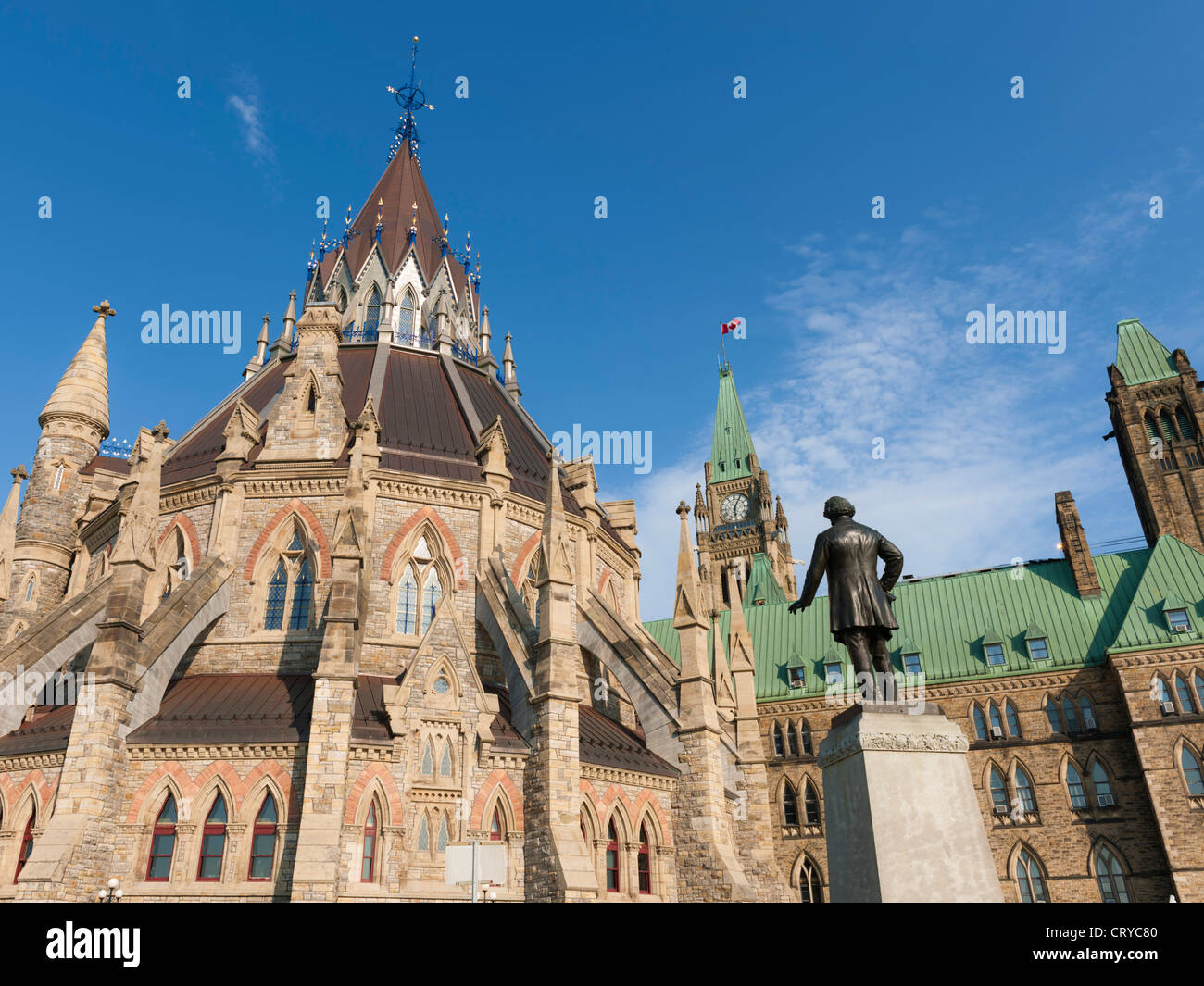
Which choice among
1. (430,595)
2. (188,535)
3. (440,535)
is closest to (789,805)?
(430,595)

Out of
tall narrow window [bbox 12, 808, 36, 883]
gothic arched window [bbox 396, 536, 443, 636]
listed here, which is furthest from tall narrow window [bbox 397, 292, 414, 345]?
tall narrow window [bbox 12, 808, 36, 883]

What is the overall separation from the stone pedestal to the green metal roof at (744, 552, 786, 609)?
48543 mm

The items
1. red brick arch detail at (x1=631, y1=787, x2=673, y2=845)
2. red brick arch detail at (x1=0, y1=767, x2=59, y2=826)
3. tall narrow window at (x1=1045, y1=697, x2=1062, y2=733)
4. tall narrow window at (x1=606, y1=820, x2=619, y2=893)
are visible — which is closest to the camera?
red brick arch detail at (x1=0, y1=767, x2=59, y2=826)

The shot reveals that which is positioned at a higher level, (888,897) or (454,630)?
(454,630)

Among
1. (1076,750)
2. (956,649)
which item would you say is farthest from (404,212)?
(1076,750)

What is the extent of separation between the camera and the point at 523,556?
Answer: 28.3 m

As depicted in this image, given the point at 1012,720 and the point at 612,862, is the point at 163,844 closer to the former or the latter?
the point at 612,862

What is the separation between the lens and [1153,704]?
34.2 metres

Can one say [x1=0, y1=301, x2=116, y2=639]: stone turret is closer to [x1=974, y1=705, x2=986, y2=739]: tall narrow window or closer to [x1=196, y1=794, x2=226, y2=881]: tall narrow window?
[x1=196, y1=794, x2=226, y2=881]: tall narrow window

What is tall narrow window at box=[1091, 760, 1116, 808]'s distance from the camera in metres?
34.8

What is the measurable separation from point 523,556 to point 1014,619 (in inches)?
1060
